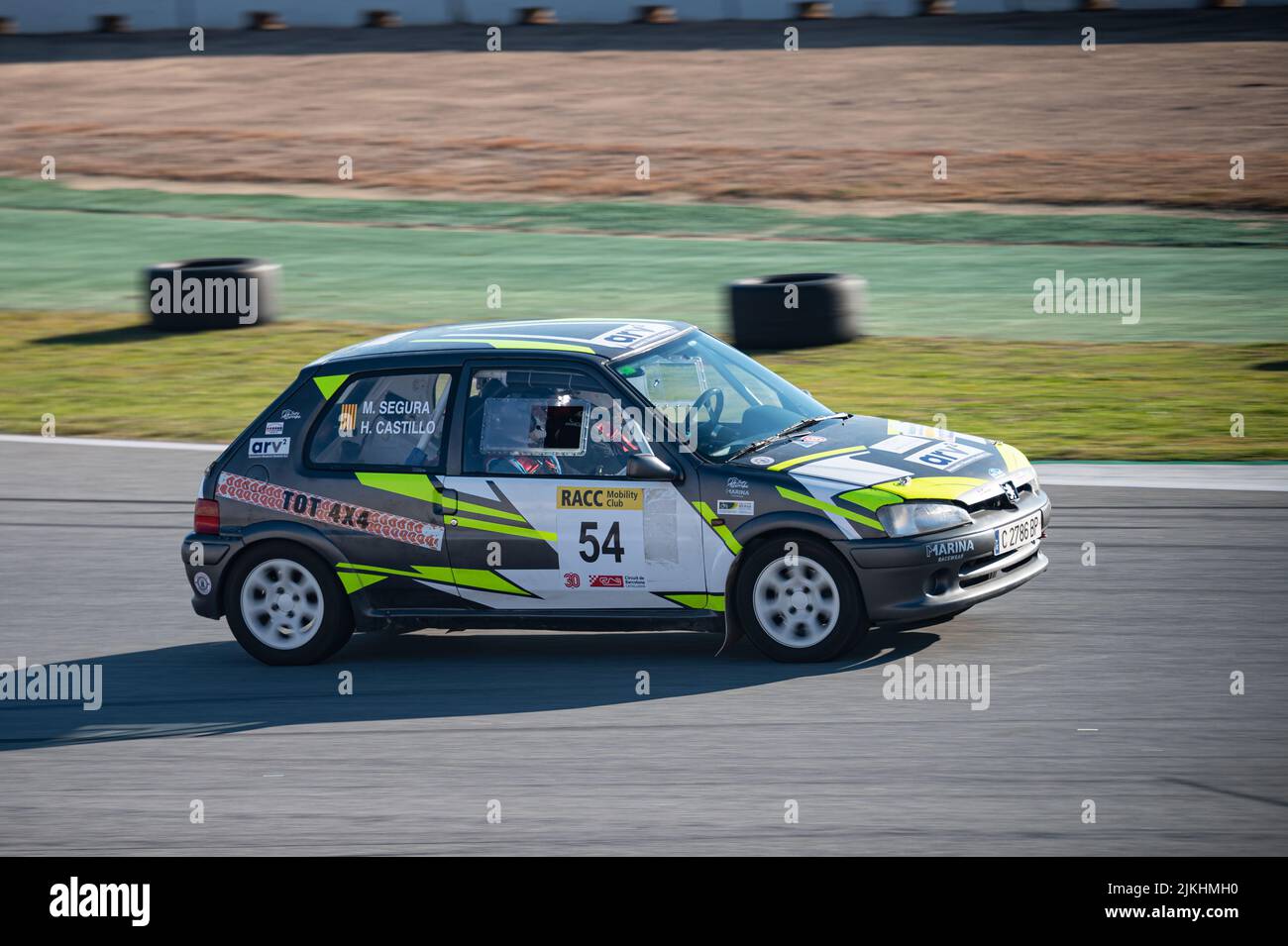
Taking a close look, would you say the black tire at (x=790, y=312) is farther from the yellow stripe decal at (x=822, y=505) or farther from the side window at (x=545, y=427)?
the yellow stripe decal at (x=822, y=505)

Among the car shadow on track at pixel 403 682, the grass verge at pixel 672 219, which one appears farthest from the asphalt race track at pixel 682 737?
the grass verge at pixel 672 219

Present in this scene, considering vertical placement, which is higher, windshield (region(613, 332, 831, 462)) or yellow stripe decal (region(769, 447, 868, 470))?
windshield (region(613, 332, 831, 462))

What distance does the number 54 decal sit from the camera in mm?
8562

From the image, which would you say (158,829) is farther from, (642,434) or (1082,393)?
(1082,393)

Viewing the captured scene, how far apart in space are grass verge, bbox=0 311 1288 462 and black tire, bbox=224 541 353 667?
6.22 meters

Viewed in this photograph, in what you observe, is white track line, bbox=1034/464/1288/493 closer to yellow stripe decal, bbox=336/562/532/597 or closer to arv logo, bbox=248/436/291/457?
yellow stripe decal, bbox=336/562/532/597

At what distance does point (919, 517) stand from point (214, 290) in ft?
41.1

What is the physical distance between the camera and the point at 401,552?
29.3 feet

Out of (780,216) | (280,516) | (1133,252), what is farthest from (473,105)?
(280,516)

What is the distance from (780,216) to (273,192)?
8694mm

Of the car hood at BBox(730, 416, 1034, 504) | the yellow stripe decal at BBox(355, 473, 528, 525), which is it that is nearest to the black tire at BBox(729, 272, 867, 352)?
the car hood at BBox(730, 416, 1034, 504)

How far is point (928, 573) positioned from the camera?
27.1 feet

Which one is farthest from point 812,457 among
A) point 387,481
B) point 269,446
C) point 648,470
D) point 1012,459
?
point 269,446

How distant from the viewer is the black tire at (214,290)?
1911 centimetres
